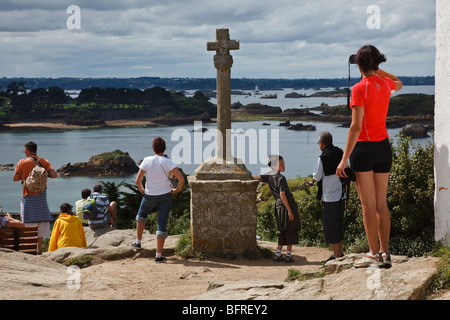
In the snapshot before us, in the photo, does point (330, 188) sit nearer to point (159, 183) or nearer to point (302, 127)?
point (159, 183)

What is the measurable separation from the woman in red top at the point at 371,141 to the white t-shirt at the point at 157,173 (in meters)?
3.09

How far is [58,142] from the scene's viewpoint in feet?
383

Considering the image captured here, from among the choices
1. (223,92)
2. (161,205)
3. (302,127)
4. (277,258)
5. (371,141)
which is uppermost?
(223,92)

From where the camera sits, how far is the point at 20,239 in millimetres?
8250

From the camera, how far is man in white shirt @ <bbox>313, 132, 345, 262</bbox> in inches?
274

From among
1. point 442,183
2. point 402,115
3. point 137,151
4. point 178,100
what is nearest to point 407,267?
point 442,183

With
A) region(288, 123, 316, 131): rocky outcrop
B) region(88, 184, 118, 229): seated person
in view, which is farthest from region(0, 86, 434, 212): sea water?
region(88, 184, 118, 229): seated person

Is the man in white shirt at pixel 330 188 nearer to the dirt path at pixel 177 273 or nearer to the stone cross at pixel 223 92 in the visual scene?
the dirt path at pixel 177 273

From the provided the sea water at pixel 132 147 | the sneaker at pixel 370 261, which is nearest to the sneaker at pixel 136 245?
the sneaker at pixel 370 261

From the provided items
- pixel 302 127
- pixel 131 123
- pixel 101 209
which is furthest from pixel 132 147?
pixel 101 209

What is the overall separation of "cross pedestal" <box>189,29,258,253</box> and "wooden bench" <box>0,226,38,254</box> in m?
2.37

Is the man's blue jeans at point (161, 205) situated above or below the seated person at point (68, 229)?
above

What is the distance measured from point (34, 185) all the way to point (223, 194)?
2.75 meters

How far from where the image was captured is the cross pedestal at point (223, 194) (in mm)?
7977
